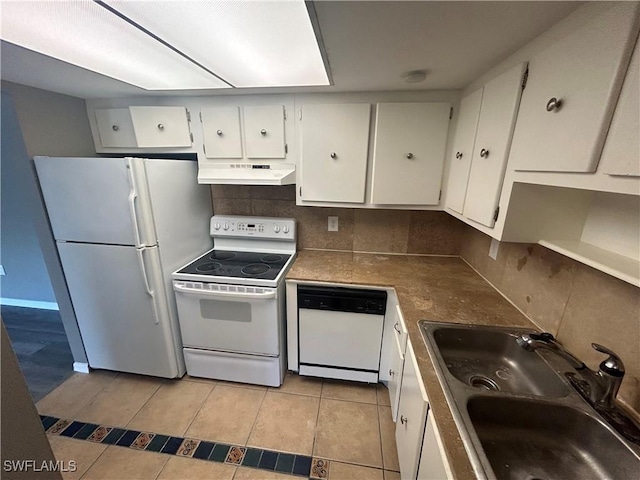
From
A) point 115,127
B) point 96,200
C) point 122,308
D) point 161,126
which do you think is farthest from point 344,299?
point 115,127

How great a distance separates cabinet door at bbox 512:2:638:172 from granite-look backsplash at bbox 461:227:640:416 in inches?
19.7

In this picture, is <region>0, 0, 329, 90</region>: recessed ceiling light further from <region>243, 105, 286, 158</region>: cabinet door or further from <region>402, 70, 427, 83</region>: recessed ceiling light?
<region>402, 70, 427, 83</region>: recessed ceiling light

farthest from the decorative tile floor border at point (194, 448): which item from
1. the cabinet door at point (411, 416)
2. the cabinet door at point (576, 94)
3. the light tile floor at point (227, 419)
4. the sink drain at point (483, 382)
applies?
the cabinet door at point (576, 94)

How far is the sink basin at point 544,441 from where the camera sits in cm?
78

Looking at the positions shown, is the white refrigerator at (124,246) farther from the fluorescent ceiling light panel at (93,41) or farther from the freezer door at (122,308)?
the fluorescent ceiling light panel at (93,41)

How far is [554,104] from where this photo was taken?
834 millimetres

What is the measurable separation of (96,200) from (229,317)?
1.19 meters

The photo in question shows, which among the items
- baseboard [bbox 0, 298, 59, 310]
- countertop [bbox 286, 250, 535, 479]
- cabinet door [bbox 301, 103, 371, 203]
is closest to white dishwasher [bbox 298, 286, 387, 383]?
countertop [bbox 286, 250, 535, 479]

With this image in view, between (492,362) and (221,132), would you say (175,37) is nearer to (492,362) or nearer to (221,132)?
(221,132)

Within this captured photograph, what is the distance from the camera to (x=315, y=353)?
195 cm

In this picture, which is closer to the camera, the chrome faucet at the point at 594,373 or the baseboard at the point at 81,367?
the chrome faucet at the point at 594,373

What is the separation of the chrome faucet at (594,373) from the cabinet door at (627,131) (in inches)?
21.5

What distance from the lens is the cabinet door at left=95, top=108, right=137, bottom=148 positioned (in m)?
2.03

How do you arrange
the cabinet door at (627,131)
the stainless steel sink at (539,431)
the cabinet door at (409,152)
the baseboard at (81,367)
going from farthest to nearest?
the baseboard at (81,367) → the cabinet door at (409,152) → the stainless steel sink at (539,431) → the cabinet door at (627,131)
